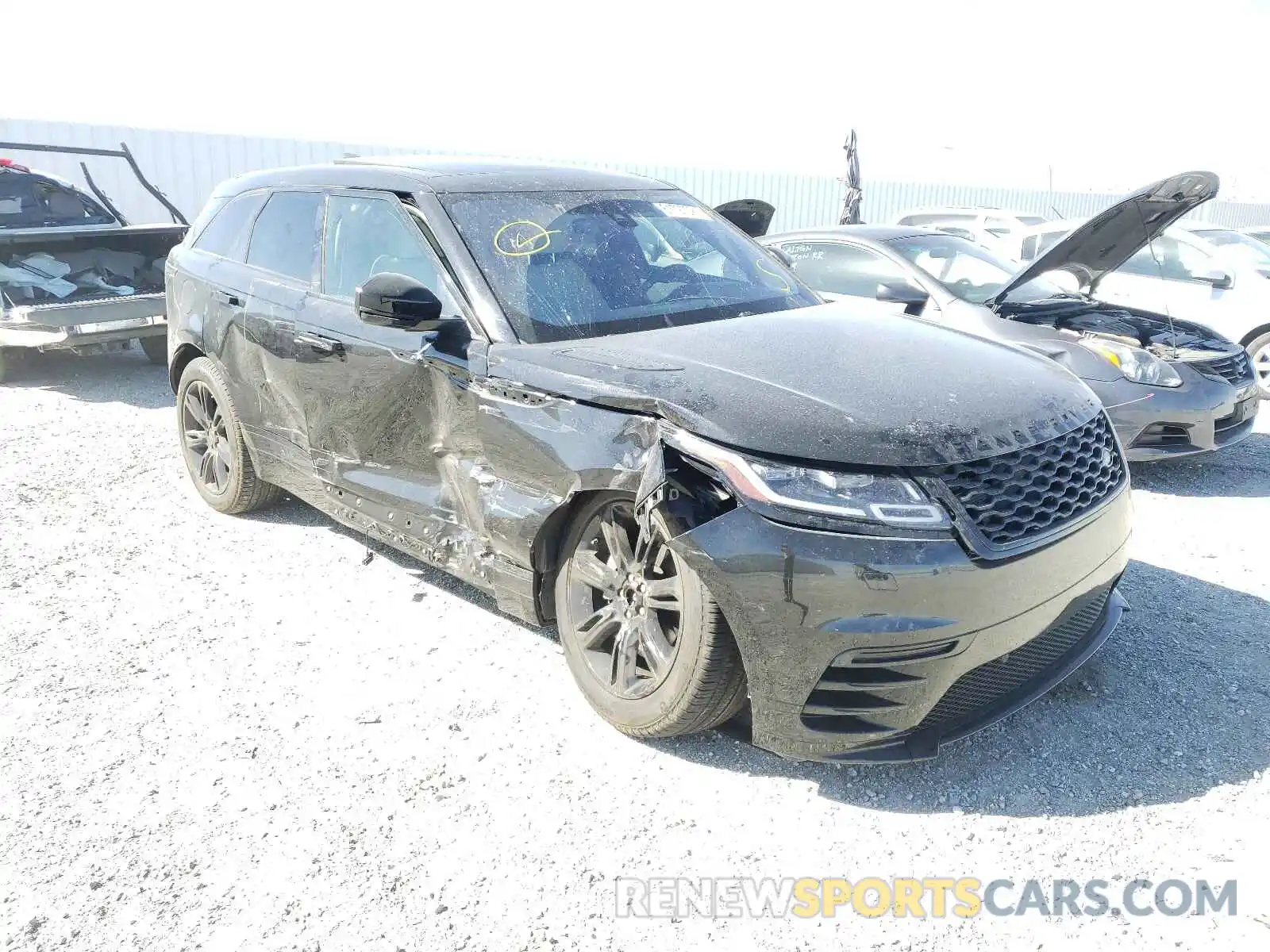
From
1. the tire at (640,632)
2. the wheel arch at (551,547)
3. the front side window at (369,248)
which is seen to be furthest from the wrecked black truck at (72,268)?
the tire at (640,632)

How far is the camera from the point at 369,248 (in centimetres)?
379

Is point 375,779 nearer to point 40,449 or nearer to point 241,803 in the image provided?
point 241,803

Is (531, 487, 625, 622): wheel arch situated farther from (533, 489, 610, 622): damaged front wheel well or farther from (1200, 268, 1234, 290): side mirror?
(1200, 268, 1234, 290): side mirror

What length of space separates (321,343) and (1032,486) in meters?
2.80

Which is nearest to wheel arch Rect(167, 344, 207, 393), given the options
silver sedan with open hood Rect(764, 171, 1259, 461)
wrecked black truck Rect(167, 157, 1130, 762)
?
wrecked black truck Rect(167, 157, 1130, 762)

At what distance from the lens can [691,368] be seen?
9.05ft

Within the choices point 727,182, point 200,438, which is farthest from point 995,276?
point 727,182

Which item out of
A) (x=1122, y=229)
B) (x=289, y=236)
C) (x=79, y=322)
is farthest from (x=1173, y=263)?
(x=79, y=322)

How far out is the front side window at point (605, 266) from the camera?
127 inches

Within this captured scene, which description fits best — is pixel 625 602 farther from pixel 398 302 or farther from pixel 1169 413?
pixel 1169 413

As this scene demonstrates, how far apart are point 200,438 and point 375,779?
3.09 m

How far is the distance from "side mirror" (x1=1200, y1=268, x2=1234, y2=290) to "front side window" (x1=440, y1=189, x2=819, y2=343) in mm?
5799

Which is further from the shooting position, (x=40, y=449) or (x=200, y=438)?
(x=40, y=449)

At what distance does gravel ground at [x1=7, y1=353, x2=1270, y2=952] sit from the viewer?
7.46ft
